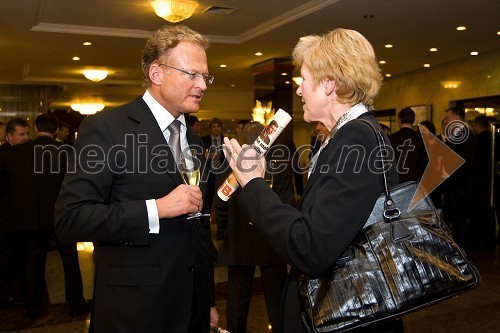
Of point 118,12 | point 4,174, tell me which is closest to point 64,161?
point 4,174

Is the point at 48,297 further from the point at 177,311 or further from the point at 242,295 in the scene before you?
the point at 177,311

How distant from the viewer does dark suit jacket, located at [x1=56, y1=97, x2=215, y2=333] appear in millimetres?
1761

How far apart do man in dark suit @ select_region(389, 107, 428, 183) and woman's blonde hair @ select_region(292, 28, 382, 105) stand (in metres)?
5.61

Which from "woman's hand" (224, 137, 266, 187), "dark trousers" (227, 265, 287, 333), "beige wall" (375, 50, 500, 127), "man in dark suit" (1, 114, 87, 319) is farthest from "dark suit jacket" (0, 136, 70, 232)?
"beige wall" (375, 50, 500, 127)

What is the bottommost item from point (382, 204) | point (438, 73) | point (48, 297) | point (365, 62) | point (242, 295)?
point (48, 297)

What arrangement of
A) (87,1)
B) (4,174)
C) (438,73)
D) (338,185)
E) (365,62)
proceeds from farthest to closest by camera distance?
1. (438,73)
2. (87,1)
3. (4,174)
4. (365,62)
5. (338,185)

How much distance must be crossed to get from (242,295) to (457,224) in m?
4.88

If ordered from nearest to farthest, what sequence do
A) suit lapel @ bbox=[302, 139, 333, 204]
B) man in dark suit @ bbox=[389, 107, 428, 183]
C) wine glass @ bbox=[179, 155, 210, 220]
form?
1. suit lapel @ bbox=[302, 139, 333, 204]
2. wine glass @ bbox=[179, 155, 210, 220]
3. man in dark suit @ bbox=[389, 107, 428, 183]

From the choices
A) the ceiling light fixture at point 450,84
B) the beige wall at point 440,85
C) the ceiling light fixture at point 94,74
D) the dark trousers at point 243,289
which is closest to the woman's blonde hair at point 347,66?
the dark trousers at point 243,289

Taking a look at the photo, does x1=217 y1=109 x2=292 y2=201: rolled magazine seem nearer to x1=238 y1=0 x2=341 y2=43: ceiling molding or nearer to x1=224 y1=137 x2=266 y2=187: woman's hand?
x1=224 y1=137 x2=266 y2=187: woman's hand

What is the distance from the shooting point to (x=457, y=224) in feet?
24.9

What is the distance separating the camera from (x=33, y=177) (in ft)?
16.7

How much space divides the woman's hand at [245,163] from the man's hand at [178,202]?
0.72 ft

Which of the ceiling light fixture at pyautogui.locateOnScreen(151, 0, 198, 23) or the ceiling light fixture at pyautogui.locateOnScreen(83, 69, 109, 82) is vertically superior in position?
the ceiling light fixture at pyautogui.locateOnScreen(83, 69, 109, 82)
